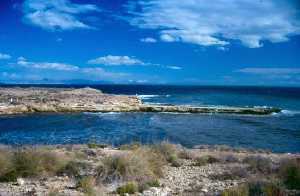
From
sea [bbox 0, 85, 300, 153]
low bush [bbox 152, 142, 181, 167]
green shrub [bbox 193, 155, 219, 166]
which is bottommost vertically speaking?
sea [bbox 0, 85, 300, 153]

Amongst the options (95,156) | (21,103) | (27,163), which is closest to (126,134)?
(95,156)

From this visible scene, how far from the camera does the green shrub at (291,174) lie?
12.2 metres

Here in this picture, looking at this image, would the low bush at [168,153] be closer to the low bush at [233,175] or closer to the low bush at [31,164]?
the low bush at [233,175]

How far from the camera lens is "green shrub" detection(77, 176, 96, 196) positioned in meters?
11.1

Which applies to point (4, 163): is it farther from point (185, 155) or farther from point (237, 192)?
point (185, 155)

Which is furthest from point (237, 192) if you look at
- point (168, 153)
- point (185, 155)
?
point (185, 155)

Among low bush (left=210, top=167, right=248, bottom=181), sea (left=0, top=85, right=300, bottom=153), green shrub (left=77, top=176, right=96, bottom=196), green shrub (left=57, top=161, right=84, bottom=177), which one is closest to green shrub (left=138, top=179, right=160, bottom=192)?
green shrub (left=77, top=176, right=96, bottom=196)

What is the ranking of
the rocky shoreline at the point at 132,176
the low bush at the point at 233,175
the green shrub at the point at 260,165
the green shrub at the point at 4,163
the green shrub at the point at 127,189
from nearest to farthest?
the green shrub at the point at 127,189
the rocky shoreline at the point at 132,176
the green shrub at the point at 4,163
the low bush at the point at 233,175
the green shrub at the point at 260,165

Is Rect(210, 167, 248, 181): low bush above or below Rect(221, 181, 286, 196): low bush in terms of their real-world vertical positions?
below

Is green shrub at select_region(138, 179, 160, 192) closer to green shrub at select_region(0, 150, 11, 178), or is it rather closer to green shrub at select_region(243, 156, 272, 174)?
green shrub at select_region(243, 156, 272, 174)

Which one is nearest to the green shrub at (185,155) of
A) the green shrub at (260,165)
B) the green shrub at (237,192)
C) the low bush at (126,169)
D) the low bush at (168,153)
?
the low bush at (168,153)

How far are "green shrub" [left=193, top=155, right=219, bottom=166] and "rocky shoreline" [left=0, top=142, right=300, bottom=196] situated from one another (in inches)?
19.5

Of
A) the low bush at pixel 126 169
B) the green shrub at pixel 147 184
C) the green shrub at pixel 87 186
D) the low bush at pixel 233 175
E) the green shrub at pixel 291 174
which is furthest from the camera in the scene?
the low bush at pixel 233 175

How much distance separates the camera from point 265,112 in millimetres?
65375
